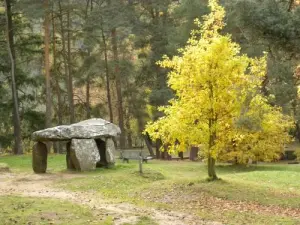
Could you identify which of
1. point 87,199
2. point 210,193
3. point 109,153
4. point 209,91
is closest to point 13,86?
point 109,153

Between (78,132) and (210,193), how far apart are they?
707 centimetres

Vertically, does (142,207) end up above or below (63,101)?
below

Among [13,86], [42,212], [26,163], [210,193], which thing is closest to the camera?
[42,212]

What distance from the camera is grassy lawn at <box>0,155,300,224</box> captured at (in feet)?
39.3

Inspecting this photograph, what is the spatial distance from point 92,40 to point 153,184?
1733 centimetres

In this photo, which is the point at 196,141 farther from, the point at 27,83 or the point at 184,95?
the point at 27,83

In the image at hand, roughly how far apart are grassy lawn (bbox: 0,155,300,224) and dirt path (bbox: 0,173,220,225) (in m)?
0.52

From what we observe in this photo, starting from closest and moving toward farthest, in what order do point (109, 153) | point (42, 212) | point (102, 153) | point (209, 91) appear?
point (42, 212), point (209, 91), point (109, 153), point (102, 153)

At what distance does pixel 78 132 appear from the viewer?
19109 mm

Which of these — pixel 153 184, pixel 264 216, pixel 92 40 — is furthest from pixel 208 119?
pixel 92 40

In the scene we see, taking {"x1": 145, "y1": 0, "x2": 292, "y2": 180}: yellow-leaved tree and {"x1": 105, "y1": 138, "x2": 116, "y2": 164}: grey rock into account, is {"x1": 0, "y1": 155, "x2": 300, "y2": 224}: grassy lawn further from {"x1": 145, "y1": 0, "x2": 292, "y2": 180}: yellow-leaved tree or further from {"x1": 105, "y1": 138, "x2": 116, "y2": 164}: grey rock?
{"x1": 145, "y1": 0, "x2": 292, "y2": 180}: yellow-leaved tree

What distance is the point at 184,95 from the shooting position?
15219 mm

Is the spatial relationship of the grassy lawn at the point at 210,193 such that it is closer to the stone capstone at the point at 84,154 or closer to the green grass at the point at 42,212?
the stone capstone at the point at 84,154

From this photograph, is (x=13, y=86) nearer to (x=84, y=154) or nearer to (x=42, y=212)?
(x=84, y=154)
